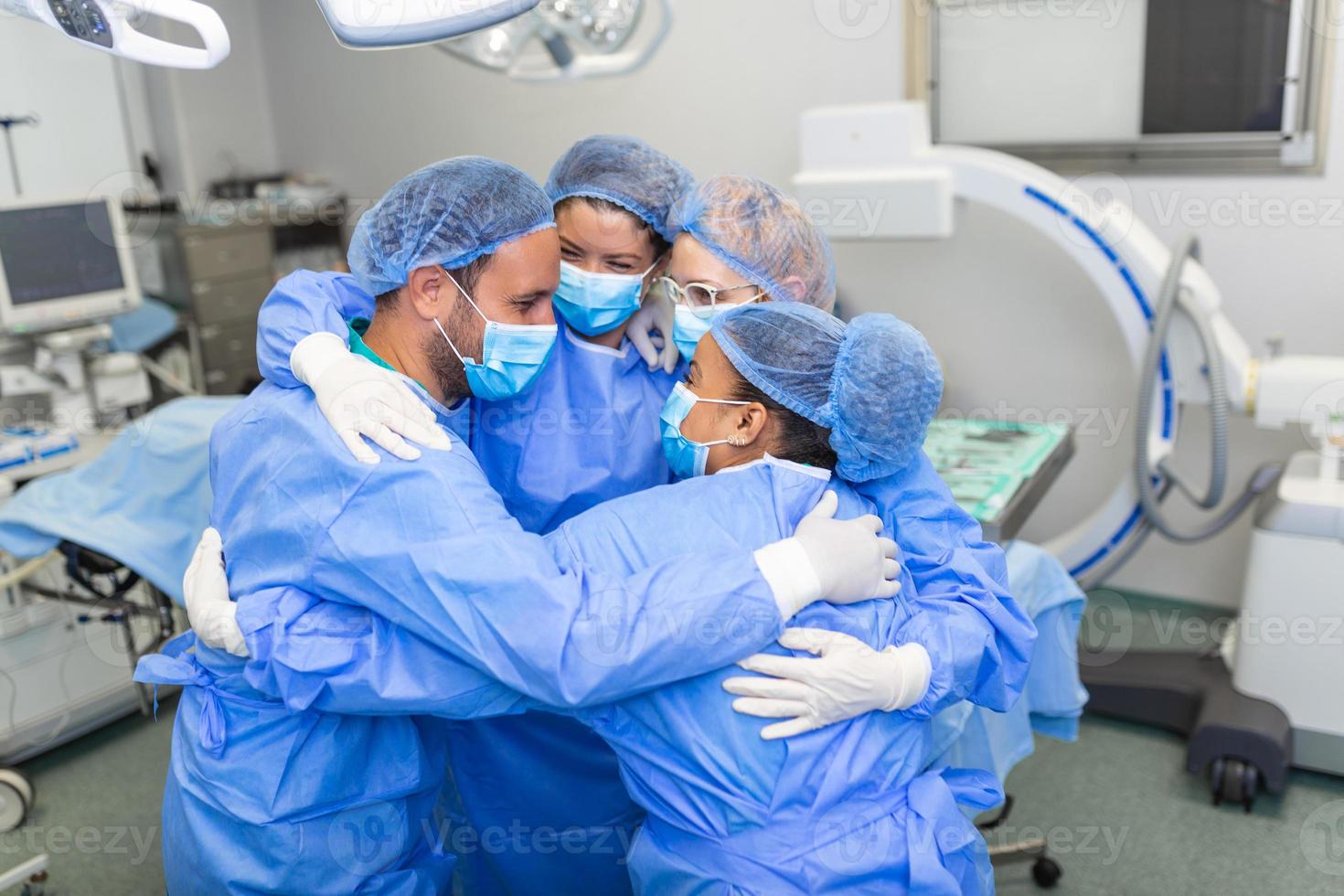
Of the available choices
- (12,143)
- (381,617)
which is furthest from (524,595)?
(12,143)

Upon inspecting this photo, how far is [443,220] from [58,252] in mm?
2184

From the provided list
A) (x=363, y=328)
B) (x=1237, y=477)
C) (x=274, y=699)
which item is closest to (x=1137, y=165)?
(x=1237, y=477)

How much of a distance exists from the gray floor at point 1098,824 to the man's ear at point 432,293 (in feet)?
5.27

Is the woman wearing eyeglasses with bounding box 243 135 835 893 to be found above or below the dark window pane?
below

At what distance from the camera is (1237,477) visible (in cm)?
308

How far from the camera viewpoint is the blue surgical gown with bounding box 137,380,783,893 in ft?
3.76

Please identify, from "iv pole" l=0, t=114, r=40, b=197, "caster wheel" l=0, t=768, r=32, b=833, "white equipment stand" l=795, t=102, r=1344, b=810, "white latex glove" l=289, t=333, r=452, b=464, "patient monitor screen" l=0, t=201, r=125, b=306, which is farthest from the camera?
"iv pole" l=0, t=114, r=40, b=197

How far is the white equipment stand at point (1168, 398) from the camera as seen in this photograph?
7.73 ft

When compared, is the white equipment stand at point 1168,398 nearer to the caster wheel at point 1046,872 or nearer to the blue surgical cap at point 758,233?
the caster wheel at point 1046,872

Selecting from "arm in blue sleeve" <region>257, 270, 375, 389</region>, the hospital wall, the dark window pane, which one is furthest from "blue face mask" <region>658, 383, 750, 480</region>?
the dark window pane

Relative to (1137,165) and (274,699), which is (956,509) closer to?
(274,699)

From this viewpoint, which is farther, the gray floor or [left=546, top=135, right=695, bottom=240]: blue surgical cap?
the gray floor

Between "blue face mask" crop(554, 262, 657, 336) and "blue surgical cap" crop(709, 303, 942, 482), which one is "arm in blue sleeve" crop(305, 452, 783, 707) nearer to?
"blue surgical cap" crop(709, 303, 942, 482)

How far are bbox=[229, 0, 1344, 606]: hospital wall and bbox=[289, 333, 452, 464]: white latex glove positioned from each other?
2383 millimetres
